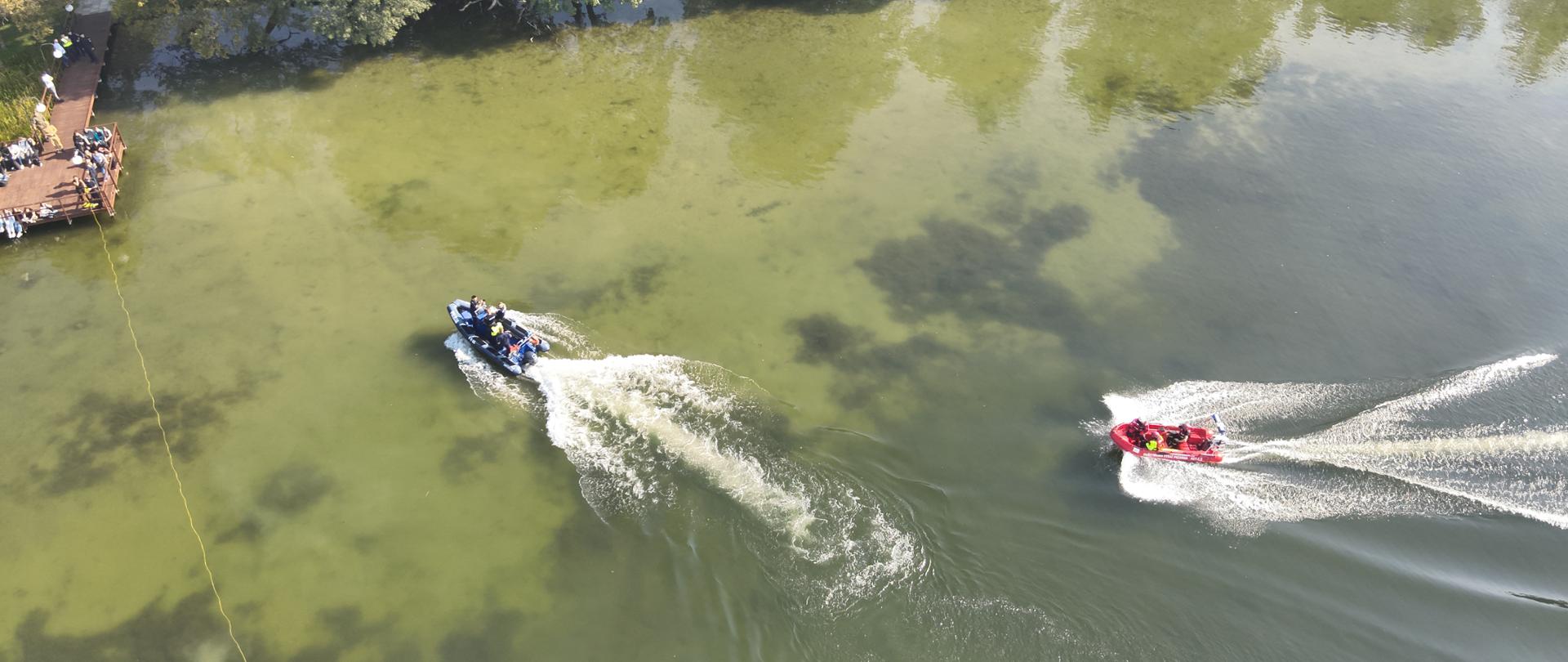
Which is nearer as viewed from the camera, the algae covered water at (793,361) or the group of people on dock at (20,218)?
the algae covered water at (793,361)

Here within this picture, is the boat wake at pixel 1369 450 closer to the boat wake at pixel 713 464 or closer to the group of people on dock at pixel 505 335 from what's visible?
the boat wake at pixel 713 464

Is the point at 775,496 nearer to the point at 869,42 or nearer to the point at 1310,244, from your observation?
the point at 1310,244

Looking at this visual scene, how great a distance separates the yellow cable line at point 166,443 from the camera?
18.5m

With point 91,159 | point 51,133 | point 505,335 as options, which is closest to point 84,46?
point 51,133

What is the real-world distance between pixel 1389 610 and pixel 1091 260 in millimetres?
12804

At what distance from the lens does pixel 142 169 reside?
3012cm

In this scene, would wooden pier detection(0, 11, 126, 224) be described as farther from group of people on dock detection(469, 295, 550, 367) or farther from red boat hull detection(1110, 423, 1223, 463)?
red boat hull detection(1110, 423, 1223, 463)

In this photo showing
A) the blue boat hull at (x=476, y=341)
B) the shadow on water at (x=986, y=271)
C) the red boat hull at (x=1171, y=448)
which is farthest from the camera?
the shadow on water at (x=986, y=271)

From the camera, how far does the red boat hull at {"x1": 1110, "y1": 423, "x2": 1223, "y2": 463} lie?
69.0 ft

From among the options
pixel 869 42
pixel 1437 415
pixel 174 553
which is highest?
pixel 869 42

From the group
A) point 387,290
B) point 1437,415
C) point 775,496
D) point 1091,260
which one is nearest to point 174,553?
point 387,290

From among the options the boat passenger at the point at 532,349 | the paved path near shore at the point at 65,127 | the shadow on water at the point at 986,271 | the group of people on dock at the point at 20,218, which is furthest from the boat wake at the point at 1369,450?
the paved path near shore at the point at 65,127

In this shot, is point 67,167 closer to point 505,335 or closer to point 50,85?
point 50,85

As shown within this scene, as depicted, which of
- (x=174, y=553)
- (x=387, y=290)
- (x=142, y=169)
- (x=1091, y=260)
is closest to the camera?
(x=174, y=553)
